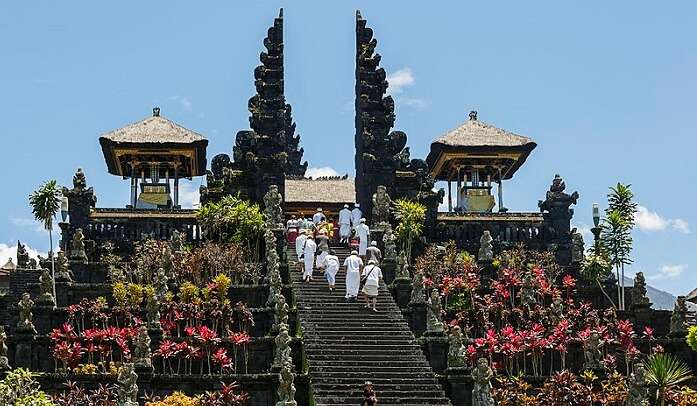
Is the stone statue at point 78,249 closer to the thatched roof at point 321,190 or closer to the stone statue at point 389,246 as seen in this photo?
the stone statue at point 389,246

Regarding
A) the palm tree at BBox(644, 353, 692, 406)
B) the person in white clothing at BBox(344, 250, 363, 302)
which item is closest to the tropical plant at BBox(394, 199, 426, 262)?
the person in white clothing at BBox(344, 250, 363, 302)

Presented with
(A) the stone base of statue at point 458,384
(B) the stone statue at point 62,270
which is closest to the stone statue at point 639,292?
(A) the stone base of statue at point 458,384

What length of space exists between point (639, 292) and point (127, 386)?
44.1 feet

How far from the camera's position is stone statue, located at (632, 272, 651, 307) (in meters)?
29.4

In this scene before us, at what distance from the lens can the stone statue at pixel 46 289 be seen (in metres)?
26.3

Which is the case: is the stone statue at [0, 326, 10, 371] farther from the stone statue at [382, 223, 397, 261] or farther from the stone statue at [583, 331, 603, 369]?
the stone statue at [583, 331, 603, 369]

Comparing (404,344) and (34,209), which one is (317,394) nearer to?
(404,344)

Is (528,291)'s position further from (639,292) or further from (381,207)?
(381,207)

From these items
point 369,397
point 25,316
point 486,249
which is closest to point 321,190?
point 486,249

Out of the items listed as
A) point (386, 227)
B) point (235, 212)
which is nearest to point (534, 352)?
point (386, 227)

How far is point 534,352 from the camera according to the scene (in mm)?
25953

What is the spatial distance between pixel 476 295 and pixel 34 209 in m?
10.7

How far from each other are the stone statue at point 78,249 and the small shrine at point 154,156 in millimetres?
8878

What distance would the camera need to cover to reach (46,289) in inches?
1054
